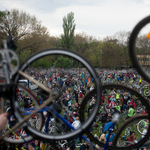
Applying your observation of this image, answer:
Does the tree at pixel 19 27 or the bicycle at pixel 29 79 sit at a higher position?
the tree at pixel 19 27

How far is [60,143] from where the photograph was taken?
806 centimetres

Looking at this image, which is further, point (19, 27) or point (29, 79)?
point (19, 27)

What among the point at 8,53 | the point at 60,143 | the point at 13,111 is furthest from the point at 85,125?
the point at 60,143

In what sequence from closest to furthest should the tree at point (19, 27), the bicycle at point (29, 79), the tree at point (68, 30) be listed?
1. the bicycle at point (29, 79)
2. the tree at point (19, 27)
3. the tree at point (68, 30)

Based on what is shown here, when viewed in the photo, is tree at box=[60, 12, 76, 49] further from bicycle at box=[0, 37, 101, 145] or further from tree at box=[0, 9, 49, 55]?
bicycle at box=[0, 37, 101, 145]

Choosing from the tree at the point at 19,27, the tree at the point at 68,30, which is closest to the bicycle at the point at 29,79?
the tree at the point at 19,27

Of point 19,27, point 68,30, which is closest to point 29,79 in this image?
point 19,27

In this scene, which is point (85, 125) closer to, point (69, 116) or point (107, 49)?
point (69, 116)

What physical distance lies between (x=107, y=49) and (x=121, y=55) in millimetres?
5516

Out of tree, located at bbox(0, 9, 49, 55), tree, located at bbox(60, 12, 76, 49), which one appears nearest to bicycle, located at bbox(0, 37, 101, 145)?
tree, located at bbox(0, 9, 49, 55)

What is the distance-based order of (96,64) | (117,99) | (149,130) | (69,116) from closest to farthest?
(149,130) → (69,116) → (117,99) → (96,64)

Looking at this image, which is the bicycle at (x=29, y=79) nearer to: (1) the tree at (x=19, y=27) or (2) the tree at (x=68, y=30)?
(1) the tree at (x=19, y=27)

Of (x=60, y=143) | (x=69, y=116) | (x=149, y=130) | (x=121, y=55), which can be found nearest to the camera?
(x=149, y=130)

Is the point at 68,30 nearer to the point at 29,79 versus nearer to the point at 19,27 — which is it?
the point at 19,27
